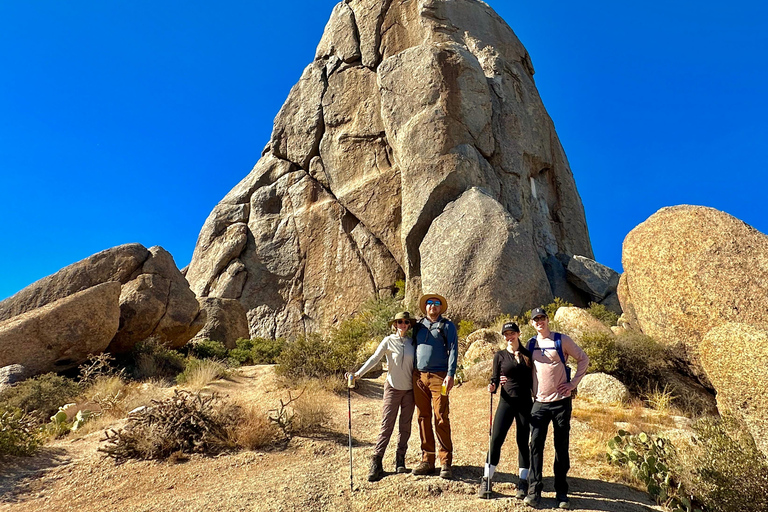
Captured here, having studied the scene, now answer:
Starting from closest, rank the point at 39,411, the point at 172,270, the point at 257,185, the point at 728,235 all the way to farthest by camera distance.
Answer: the point at 728,235 < the point at 39,411 < the point at 172,270 < the point at 257,185

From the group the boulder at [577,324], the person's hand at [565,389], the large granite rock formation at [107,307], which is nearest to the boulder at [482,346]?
the boulder at [577,324]

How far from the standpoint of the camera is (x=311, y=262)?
83.3 feet

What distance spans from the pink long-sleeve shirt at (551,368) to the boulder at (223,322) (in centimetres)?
1761

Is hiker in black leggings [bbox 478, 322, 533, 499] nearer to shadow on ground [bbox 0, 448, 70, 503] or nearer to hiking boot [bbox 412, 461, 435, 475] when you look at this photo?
A: hiking boot [bbox 412, 461, 435, 475]

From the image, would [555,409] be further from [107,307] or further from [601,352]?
[107,307]

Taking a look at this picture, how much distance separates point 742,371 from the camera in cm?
580

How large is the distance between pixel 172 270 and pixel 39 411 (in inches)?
313

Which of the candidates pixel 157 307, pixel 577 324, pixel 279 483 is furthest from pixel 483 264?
pixel 279 483

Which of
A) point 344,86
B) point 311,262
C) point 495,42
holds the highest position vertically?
point 495,42

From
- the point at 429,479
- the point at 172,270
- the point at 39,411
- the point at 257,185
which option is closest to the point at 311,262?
the point at 257,185

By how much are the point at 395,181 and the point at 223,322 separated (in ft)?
32.9

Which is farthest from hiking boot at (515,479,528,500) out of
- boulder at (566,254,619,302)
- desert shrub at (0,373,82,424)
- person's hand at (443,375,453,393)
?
boulder at (566,254,619,302)

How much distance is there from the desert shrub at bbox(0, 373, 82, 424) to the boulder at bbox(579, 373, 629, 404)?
10738mm

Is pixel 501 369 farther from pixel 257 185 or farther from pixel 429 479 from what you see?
pixel 257 185
